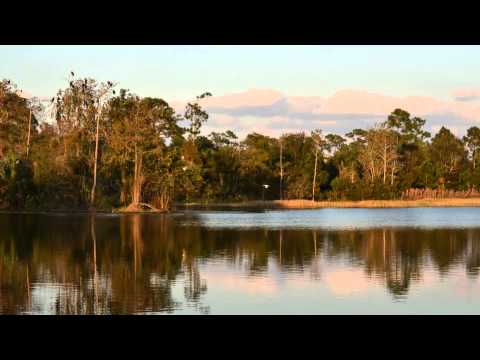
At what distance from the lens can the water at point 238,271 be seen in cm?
1127

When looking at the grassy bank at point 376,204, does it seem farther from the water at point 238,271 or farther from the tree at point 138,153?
the water at point 238,271

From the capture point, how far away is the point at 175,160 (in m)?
43.1

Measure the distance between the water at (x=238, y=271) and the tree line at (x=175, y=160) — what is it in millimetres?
14611

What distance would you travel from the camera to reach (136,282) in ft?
44.1

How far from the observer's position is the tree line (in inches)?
1630

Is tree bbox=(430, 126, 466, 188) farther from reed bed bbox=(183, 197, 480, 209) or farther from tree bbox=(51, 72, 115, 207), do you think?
tree bbox=(51, 72, 115, 207)

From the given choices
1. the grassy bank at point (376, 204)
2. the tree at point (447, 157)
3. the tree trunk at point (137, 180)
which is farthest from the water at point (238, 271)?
the tree at point (447, 157)

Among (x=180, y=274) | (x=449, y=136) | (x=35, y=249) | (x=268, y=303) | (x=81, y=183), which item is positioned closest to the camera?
(x=268, y=303)

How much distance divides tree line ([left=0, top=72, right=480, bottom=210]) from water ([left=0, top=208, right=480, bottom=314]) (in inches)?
575

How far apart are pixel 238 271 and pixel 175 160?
92.5ft

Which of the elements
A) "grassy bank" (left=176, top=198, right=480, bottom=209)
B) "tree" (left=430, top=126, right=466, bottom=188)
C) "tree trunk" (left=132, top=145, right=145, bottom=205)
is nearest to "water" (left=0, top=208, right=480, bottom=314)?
"tree trunk" (left=132, top=145, right=145, bottom=205)
